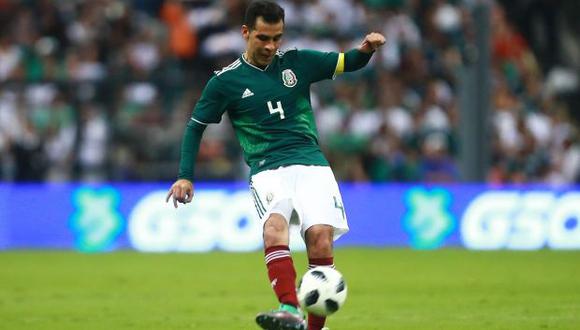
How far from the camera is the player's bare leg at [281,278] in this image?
7.59 meters

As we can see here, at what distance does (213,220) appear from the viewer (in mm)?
18984

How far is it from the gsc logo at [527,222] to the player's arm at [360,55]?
10.9 metres

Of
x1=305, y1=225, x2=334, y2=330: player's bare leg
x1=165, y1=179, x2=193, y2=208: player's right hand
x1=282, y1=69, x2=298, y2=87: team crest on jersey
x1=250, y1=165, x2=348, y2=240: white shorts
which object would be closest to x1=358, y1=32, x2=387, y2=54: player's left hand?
x1=282, y1=69, x2=298, y2=87: team crest on jersey

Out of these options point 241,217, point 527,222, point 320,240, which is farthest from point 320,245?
point 527,222

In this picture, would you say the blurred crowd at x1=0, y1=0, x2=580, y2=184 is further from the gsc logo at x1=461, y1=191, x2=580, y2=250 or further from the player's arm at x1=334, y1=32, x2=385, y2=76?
the player's arm at x1=334, y1=32, x2=385, y2=76

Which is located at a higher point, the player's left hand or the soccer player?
the player's left hand

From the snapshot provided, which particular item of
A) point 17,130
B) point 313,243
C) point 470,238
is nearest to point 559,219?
point 470,238

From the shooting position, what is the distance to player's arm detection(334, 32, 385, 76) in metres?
8.58

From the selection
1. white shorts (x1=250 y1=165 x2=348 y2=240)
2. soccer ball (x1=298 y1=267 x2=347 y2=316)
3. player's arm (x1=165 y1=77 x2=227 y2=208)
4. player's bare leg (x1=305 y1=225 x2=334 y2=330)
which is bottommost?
soccer ball (x1=298 y1=267 x2=347 y2=316)

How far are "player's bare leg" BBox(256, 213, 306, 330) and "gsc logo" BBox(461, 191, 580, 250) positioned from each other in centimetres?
1148

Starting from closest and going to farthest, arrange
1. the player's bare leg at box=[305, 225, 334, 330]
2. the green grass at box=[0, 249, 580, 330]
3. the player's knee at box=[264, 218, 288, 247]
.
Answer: the player's knee at box=[264, 218, 288, 247]
the player's bare leg at box=[305, 225, 334, 330]
the green grass at box=[0, 249, 580, 330]

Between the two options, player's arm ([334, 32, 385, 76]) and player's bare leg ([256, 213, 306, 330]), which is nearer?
player's bare leg ([256, 213, 306, 330])

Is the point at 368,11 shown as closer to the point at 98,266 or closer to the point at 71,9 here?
the point at 71,9

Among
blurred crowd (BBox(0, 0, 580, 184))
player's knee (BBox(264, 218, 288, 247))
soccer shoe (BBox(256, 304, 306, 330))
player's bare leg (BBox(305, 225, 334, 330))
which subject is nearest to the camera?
soccer shoe (BBox(256, 304, 306, 330))
